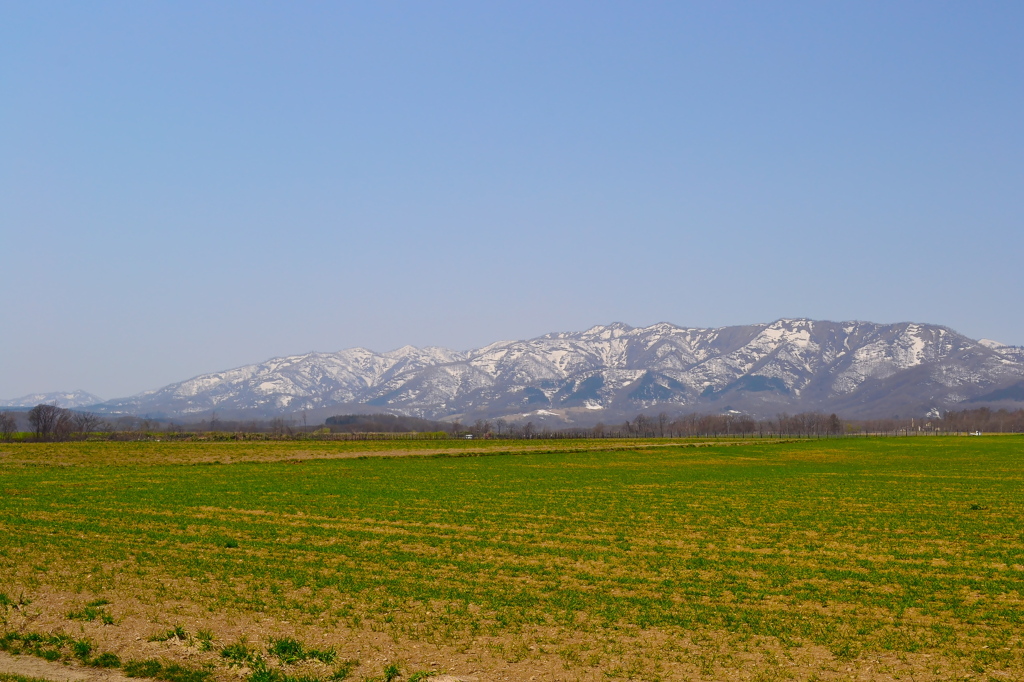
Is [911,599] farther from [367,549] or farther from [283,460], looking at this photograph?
[283,460]

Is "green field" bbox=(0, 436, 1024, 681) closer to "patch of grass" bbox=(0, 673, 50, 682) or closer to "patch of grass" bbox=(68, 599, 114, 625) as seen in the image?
"patch of grass" bbox=(68, 599, 114, 625)

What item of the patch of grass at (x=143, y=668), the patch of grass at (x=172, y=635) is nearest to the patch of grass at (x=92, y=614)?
the patch of grass at (x=172, y=635)

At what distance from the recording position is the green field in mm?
16109

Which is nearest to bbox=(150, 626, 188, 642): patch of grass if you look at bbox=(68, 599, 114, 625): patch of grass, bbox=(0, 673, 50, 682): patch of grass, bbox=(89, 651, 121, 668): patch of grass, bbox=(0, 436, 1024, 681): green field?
bbox=(0, 436, 1024, 681): green field

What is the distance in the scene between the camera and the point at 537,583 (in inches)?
893

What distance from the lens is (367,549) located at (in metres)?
28.6

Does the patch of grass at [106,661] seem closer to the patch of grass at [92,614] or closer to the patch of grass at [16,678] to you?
the patch of grass at [16,678]

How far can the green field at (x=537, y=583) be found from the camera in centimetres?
1611

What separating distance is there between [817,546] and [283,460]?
8387cm

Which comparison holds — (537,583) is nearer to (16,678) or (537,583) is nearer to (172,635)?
(172,635)

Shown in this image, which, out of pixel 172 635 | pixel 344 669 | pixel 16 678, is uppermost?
pixel 16 678

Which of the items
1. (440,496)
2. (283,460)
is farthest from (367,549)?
(283,460)

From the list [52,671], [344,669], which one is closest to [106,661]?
[52,671]

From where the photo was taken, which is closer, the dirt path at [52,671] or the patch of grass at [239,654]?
the dirt path at [52,671]
